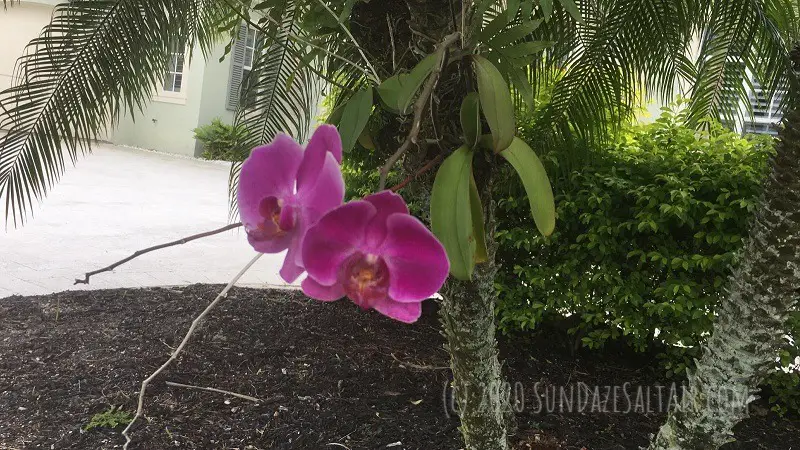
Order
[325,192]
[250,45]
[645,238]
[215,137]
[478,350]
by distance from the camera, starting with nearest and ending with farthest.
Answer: [325,192] → [478,350] → [645,238] → [250,45] → [215,137]

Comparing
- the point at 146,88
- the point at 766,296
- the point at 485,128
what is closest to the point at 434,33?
the point at 485,128

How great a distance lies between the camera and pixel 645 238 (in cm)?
274

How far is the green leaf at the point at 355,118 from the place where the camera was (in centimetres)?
58

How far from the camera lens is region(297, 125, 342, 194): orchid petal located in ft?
1.13

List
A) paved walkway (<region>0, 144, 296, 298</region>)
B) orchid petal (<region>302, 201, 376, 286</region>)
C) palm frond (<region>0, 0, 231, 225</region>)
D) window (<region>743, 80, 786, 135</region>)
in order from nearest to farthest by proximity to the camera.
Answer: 1. orchid petal (<region>302, 201, 376, 286</region>)
2. palm frond (<region>0, 0, 231, 225</region>)
3. window (<region>743, 80, 786, 135</region>)
4. paved walkway (<region>0, 144, 296, 298</region>)

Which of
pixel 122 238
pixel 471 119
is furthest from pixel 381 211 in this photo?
pixel 122 238

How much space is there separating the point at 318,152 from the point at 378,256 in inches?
2.7

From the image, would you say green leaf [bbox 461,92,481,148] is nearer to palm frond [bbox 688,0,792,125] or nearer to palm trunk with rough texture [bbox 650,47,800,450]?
palm trunk with rough texture [bbox 650,47,800,450]

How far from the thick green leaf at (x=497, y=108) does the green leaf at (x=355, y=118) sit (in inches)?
4.5

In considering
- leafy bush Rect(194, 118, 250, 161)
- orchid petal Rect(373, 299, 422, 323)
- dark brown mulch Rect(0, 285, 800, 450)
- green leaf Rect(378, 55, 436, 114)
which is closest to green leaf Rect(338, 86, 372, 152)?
green leaf Rect(378, 55, 436, 114)

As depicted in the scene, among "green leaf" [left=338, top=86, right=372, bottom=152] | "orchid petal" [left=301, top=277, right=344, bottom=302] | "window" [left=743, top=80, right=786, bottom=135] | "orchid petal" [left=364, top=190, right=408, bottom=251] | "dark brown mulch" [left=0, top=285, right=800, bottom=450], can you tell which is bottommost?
"dark brown mulch" [left=0, top=285, right=800, bottom=450]

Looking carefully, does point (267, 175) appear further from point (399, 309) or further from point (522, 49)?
point (522, 49)

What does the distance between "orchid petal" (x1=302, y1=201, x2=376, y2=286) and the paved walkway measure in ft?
13.6

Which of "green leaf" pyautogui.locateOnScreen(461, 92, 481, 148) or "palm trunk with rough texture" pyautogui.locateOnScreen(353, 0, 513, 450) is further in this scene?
"palm trunk with rough texture" pyautogui.locateOnScreen(353, 0, 513, 450)
